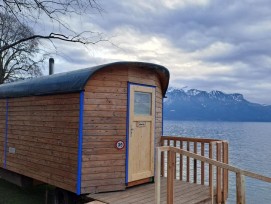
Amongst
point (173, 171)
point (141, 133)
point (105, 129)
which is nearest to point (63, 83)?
point (105, 129)

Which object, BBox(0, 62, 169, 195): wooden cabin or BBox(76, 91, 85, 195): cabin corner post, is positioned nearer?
BBox(76, 91, 85, 195): cabin corner post

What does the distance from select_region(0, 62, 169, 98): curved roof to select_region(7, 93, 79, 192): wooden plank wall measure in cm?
16

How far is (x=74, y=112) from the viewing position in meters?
6.07

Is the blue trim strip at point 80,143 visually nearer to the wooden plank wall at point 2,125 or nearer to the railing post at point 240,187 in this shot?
the railing post at point 240,187

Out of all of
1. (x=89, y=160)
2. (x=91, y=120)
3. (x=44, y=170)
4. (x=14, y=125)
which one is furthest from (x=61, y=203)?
(x=14, y=125)

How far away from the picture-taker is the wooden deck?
5574mm

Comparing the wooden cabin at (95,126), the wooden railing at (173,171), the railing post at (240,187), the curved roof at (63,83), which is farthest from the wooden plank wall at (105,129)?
the railing post at (240,187)

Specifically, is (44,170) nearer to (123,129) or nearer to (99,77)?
(123,129)

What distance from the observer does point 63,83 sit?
21.0ft

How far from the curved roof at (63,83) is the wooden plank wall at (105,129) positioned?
18 cm

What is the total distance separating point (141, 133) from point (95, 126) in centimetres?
125

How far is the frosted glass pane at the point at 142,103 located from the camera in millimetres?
6744

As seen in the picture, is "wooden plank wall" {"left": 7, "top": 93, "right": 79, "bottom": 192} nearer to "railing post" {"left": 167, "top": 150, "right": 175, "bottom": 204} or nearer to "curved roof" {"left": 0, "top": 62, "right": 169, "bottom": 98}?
"curved roof" {"left": 0, "top": 62, "right": 169, "bottom": 98}

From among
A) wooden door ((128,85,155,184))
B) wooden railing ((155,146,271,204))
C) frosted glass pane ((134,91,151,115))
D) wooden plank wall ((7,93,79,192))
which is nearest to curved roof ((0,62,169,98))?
wooden plank wall ((7,93,79,192))
